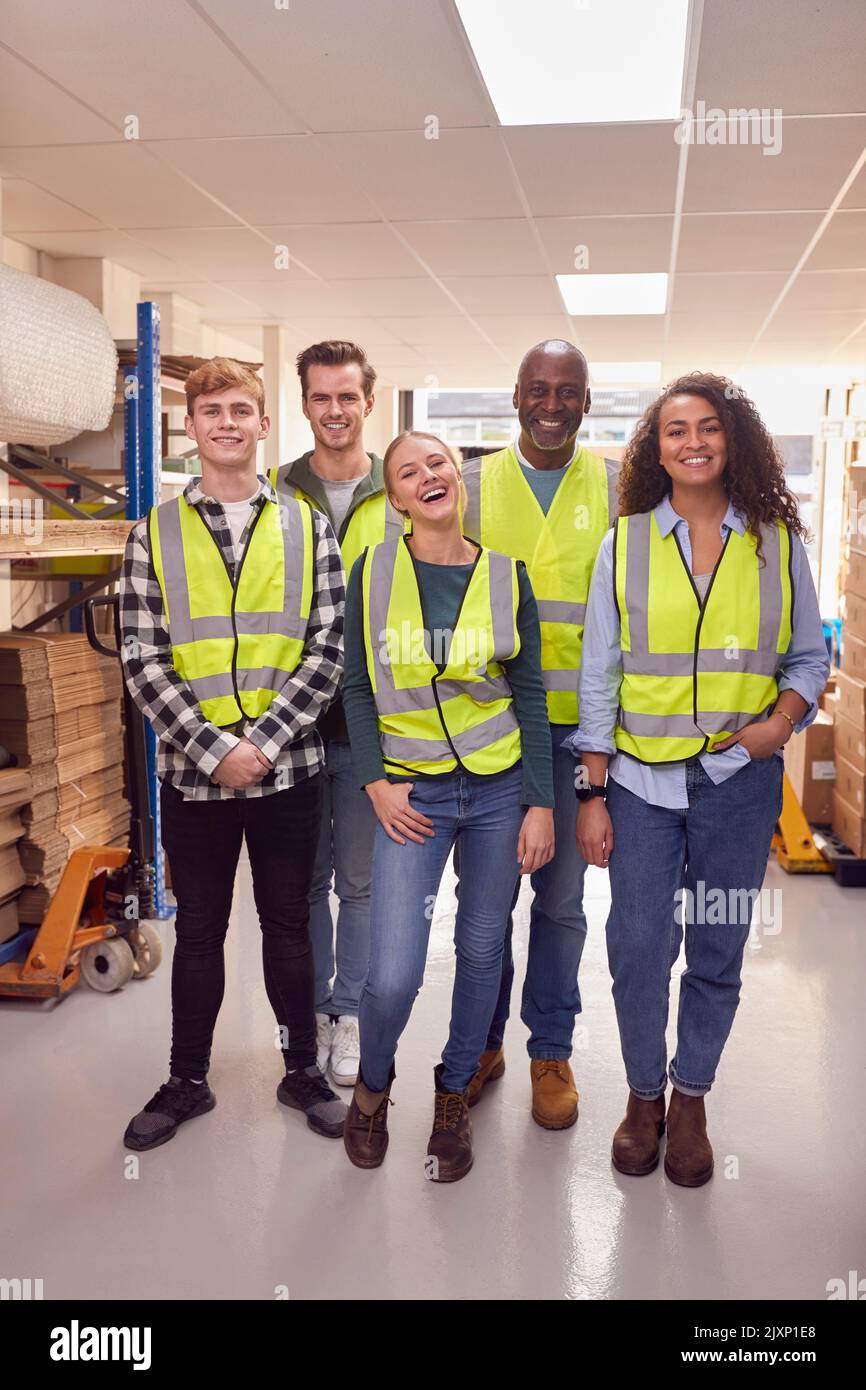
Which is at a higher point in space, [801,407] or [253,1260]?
[801,407]

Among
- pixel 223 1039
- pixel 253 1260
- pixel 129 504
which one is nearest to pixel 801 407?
pixel 129 504

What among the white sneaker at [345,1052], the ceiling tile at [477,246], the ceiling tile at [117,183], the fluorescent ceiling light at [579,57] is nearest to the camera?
the white sneaker at [345,1052]

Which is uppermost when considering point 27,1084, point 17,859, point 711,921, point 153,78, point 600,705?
point 153,78

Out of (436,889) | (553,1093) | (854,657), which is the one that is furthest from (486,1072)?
(854,657)

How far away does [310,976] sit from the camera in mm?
2592

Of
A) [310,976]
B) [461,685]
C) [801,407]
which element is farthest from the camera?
[801,407]

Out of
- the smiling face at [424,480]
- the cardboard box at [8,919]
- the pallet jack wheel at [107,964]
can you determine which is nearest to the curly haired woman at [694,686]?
the smiling face at [424,480]

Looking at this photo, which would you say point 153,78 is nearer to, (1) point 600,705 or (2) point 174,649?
(2) point 174,649

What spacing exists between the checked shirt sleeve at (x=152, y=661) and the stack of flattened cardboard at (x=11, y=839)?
1.31m

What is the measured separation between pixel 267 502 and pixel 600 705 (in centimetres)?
85

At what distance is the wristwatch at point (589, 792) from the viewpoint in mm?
2330

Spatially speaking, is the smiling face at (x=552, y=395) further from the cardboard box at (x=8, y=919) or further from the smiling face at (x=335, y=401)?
the cardboard box at (x=8, y=919)

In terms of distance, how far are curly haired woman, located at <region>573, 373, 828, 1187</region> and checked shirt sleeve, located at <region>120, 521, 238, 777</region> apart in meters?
0.81

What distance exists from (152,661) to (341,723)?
48 cm
